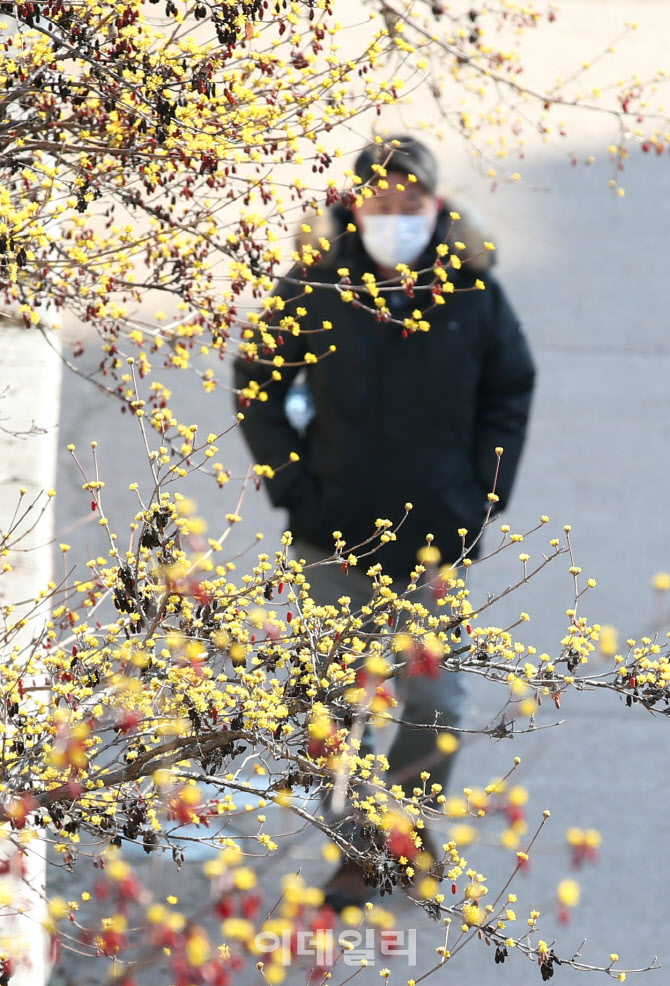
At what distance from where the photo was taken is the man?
3549 mm

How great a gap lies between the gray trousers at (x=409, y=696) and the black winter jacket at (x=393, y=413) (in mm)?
86

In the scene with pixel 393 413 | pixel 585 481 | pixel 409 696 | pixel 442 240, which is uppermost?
pixel 442 240

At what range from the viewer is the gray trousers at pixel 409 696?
3.59 m

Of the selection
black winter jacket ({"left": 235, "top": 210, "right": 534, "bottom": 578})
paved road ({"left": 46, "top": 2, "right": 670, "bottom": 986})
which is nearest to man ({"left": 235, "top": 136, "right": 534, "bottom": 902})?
black winter jacket ({"left": 235, "top": 210, "right": 534, "bottom": 578})

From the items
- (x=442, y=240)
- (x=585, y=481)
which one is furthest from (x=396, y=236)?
(x=585, y=481)

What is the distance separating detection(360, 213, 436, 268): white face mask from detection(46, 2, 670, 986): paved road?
0.43 meters

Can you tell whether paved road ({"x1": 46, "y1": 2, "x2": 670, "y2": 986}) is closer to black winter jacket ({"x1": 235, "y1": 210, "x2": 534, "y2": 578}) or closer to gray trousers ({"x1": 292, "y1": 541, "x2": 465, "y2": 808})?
gray trousers ({"x1": 292, "y1": 541, "x2": 465, "y2": 808})

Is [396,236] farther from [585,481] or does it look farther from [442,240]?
[585,481]

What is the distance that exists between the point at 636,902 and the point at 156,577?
8.25ft

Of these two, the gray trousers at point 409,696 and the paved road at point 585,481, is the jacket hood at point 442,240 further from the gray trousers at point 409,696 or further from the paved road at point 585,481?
the gray trousers at point 409,696

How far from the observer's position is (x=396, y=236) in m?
3.56

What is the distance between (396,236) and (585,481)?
3.34 m

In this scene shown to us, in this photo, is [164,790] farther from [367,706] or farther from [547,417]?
[547,417]

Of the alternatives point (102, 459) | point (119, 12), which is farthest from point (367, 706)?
point (102, 459)
